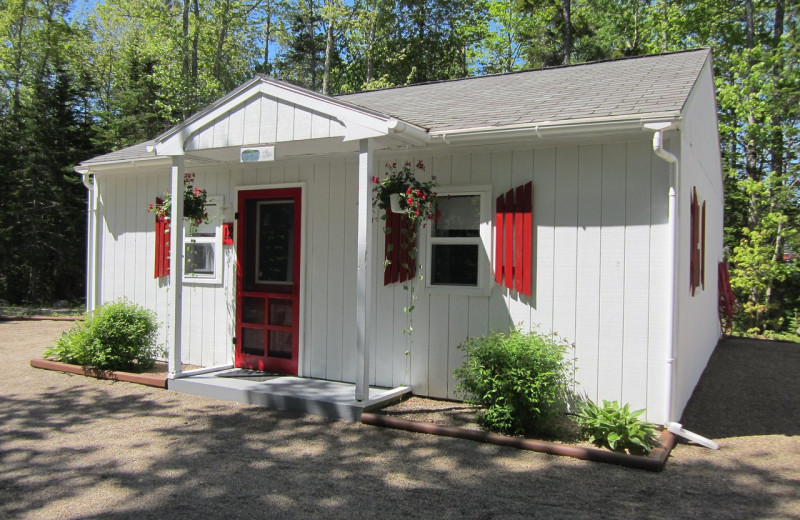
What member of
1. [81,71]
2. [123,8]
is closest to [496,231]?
[81,71]

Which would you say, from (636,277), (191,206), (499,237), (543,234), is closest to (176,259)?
(191,206)

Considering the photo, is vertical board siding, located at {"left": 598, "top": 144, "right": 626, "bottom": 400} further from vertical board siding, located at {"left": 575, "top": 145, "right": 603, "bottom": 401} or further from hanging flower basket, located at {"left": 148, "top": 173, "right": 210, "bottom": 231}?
hanging flower basket, located at {"left": 148, "top": 173, "right": 210, "bottom": 231}

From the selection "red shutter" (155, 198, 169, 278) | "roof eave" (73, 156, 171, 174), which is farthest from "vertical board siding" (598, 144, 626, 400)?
"red shutter" (155, 198, 169, 278)

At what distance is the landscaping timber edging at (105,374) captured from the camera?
21.1 ft

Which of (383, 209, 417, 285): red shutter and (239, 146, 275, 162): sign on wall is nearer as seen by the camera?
(239, 146, 275, 162): sign on wall

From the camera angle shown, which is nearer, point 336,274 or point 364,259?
point 364,259

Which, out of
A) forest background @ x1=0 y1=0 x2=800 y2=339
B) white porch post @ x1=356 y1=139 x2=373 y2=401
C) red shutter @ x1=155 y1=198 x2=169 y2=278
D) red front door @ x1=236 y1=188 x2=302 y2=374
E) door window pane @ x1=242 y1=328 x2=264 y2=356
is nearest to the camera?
white porch post @ x1=356 y1=139 x2=373 y2=401

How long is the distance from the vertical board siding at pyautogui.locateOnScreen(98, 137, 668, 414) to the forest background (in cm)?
1160

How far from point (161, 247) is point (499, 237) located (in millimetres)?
4869

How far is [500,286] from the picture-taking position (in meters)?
5.52

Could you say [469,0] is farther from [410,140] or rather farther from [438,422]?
[438,422]

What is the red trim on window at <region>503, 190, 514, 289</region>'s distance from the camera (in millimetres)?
5410

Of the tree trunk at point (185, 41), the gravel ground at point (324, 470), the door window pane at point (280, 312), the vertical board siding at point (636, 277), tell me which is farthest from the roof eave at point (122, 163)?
the tree trunk at point (185, 41)

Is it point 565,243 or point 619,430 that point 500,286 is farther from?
point 619,430
